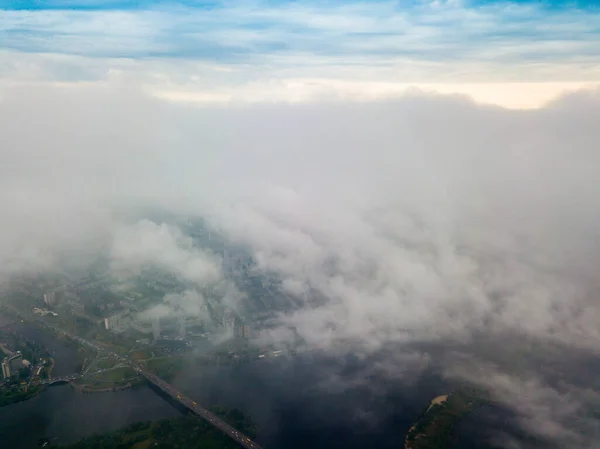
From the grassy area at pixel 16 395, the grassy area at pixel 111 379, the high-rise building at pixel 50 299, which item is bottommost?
the high-rise building at pixel 50 299

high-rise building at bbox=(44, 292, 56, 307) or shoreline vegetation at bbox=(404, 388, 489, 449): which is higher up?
shoreline vegetation at bbox=(404, 388, 489, 449)

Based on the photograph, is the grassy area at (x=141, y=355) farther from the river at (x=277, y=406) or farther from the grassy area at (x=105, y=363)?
the river at (x=277, y=406)

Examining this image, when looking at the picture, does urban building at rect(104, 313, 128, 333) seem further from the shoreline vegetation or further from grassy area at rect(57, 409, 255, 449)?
the shoreline vegetation

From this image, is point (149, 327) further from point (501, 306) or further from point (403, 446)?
point (501, 306)

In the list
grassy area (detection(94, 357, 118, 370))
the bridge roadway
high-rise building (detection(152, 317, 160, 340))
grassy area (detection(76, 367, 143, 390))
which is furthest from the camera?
high-rise building (detection(152, 317, 160, 340))

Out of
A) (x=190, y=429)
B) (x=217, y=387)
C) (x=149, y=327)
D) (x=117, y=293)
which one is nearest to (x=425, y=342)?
(x=217, y=387)

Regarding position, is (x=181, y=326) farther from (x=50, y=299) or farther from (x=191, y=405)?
(x=50, y=299)

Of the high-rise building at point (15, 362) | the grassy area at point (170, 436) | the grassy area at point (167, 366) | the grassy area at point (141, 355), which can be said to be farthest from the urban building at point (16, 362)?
the grassy area at point (170, 436)

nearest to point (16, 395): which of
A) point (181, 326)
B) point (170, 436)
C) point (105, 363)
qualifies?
point (105, 363)

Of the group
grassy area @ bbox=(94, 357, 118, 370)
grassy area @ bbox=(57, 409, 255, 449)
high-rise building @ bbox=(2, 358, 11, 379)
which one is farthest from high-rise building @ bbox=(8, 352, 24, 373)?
grassy area @ bbox=(57, 409, 255, 449)
